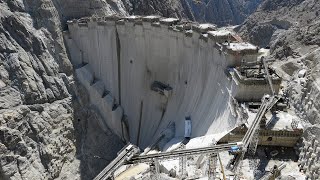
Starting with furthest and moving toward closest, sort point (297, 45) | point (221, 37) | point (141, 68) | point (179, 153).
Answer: point (297, 45), point (141, 68), point (221, 37), point (179, 153)

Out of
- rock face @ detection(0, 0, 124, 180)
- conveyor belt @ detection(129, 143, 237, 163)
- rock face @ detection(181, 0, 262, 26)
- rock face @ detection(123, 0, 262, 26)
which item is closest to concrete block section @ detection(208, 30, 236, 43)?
conveyor belt @ detection(129, 143, 237, 163)

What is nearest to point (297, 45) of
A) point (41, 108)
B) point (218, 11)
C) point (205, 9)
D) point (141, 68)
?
point (141, 68)

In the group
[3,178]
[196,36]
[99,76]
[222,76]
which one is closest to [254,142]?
[222,76]

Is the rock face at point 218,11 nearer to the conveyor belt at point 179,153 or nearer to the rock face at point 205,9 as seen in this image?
the rock face at point 205,9

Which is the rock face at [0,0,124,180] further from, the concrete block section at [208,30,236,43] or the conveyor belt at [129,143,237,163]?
the conveyor belt at [129,143,237,163]

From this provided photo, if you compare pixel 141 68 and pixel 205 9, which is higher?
pixel 205 9

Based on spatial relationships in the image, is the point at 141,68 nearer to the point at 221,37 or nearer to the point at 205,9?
the point at 221,37

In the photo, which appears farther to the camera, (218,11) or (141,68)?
(218,11)
